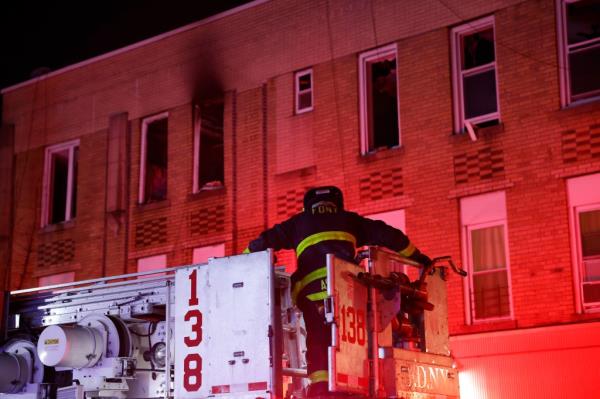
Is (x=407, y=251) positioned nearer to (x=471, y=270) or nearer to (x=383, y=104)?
(x=471, y=270)

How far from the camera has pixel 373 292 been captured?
306 inches

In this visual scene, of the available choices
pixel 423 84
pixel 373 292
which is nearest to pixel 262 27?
pixel 423 84

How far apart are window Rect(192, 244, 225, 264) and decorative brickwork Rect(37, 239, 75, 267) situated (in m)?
3.38

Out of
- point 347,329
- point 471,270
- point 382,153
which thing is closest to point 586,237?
point 471,270

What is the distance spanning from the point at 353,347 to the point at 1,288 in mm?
14848

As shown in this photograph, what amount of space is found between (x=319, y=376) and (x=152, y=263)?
454 inches

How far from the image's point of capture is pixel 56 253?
20.6 m

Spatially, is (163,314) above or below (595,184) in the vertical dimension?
below

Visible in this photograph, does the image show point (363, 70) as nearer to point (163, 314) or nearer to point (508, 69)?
point (508, 69)

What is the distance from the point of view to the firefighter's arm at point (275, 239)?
8.76 metres

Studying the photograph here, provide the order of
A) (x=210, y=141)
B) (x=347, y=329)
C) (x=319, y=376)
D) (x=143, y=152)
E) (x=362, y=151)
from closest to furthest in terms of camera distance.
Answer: (x=347, y=329) → (x=319, y=376) → (x=362, y=151) → (x=210, y=141) → (x=143, y=152)

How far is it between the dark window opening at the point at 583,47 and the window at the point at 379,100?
3.16 m

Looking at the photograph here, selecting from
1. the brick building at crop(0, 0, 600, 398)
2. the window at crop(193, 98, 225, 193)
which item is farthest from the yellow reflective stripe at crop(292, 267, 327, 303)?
the window at crop(193, 98, 225, 193)

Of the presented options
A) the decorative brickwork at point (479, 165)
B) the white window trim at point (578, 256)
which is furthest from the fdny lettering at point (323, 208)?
the decorative brickwork at point (479, 165)
